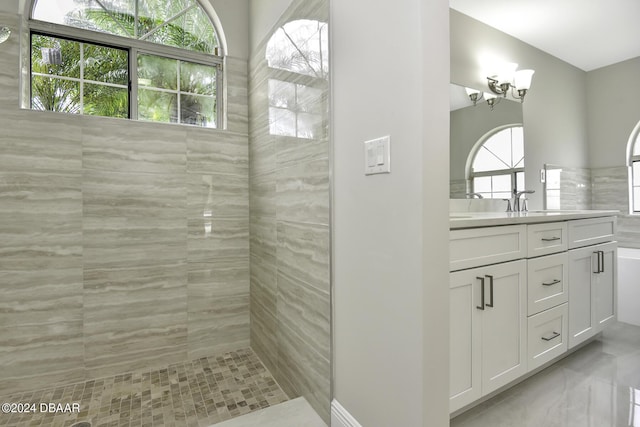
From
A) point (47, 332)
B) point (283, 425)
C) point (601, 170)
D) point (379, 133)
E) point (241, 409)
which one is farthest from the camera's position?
point (601, 170)

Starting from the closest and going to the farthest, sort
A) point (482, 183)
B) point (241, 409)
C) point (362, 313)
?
1. point (362, 313)
2. point (241, 409)
3. point (482, 183)

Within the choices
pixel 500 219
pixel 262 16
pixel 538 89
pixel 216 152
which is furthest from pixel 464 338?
pixel 538 89

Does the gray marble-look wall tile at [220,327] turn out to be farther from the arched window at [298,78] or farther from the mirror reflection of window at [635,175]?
the mirror reflection of window at [635,175]

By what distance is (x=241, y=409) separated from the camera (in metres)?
1.72

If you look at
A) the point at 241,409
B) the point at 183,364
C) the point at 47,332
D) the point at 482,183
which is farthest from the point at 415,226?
the point at 47,332

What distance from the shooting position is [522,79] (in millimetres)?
2764

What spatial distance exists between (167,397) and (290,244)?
3.63 ft

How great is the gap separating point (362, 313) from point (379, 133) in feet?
2.22

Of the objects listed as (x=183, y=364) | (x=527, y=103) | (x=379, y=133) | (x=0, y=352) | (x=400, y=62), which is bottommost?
(x=183, y=364)

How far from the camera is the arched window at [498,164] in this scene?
2.43 metres

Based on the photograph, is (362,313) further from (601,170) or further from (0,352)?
(601,170)

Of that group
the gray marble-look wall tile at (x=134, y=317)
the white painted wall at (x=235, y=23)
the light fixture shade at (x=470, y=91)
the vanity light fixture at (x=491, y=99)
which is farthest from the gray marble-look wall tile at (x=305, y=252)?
the vanity light fixture at (x=491, y=99)

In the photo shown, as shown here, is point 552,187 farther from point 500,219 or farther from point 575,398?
point 500,219

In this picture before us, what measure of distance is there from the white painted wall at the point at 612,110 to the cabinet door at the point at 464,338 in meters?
3.46
